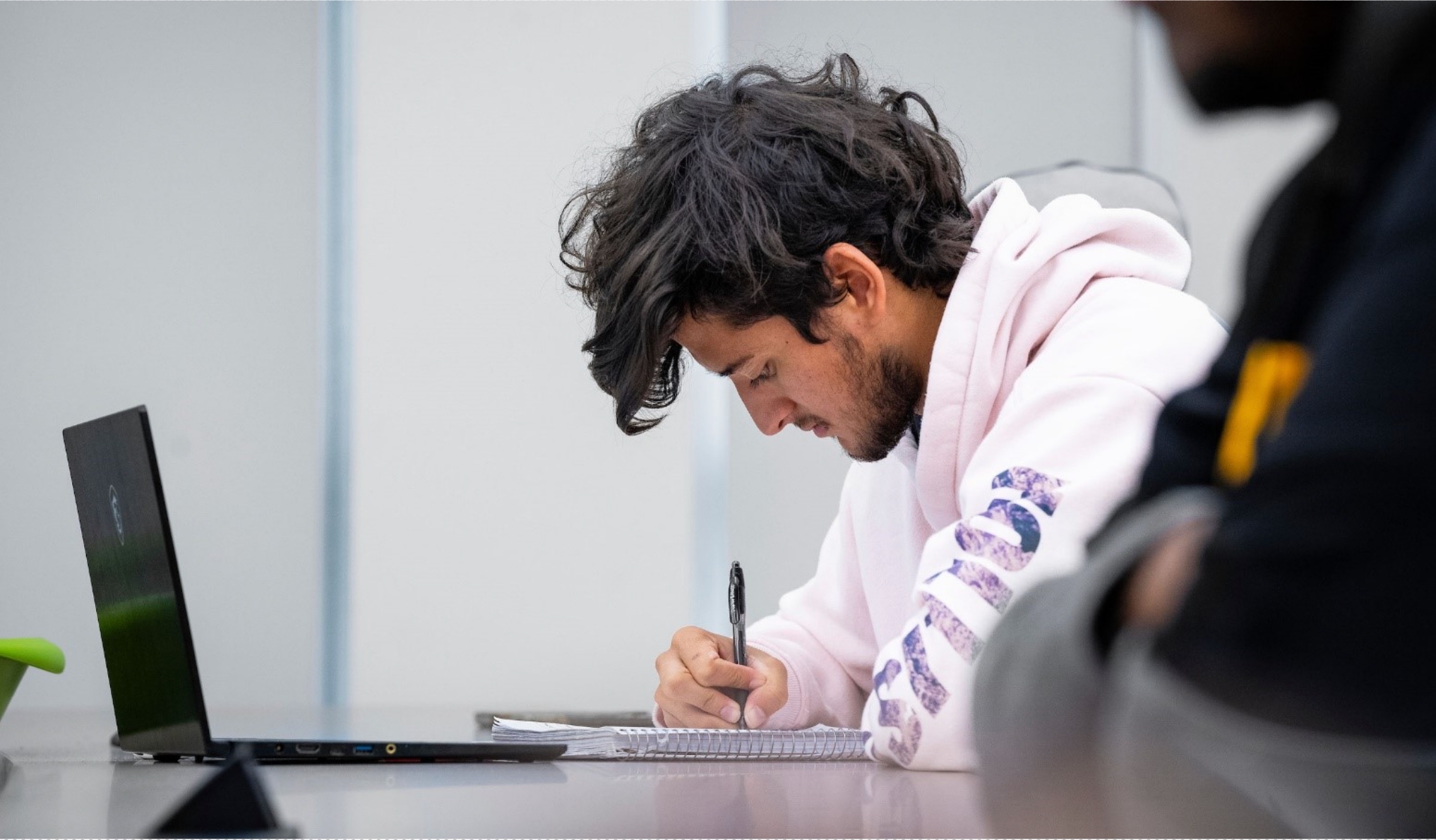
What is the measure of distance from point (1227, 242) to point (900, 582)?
1379 mm

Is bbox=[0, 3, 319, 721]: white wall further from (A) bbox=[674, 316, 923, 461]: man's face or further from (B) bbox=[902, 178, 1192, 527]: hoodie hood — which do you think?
(B) bbox=[902, 178, 1192, 527]: hoodie hood

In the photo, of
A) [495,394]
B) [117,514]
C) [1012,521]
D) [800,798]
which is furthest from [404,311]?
[800,798]

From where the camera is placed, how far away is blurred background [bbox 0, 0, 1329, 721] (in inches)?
97.9

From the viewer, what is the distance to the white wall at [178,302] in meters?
2.56

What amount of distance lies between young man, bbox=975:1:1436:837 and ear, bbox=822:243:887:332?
97 cm

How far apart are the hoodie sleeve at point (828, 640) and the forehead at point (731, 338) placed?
263 mm

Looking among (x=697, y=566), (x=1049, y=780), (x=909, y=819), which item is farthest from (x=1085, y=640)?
(x=697, y=566)

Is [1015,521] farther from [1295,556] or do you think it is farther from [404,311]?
[404,311]

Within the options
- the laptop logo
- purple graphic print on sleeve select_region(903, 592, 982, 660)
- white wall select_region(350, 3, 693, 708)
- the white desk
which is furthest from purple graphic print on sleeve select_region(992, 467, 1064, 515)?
white wall select_region(350, 3, 693, 708)

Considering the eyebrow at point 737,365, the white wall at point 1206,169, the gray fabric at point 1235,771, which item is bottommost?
the gray fabric at point 1235,771

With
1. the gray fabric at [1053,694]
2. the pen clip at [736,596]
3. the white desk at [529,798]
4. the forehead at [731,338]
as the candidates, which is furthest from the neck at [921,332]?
the gray fabric at [1053,694]

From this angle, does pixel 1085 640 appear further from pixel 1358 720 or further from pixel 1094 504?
pixel 1094 504

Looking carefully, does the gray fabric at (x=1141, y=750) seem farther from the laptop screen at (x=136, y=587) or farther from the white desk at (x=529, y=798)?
the laptop screen at (x=136, y=587)

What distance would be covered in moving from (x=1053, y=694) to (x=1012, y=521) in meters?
0.58
